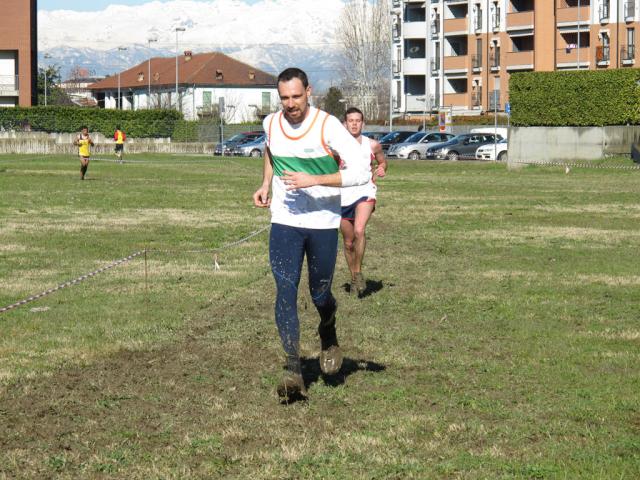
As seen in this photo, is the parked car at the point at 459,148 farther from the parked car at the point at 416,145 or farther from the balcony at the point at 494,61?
the balcony at the point at 494,61

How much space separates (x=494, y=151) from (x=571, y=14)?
97.5 ft

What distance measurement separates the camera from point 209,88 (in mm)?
139500

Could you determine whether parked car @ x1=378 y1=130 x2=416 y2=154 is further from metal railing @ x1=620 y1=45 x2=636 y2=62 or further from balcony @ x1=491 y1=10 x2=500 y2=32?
balcony @ x1=491 y1=10 x2=500 y2=32

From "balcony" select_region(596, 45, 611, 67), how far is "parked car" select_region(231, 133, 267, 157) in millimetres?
27002

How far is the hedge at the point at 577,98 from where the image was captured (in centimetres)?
4712

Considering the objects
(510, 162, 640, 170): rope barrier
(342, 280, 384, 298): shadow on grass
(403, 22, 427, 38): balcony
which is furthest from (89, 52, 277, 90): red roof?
(342, 280, 384, 298): shadow on grass

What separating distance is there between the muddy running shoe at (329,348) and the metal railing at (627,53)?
255 ft

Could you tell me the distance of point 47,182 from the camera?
36.7 meters

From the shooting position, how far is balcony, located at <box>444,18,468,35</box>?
94.6m

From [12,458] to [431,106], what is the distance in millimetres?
93439

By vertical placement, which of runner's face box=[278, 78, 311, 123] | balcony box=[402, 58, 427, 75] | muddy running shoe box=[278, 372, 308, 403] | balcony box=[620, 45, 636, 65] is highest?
balcony box=[402, 58, 427, 75]

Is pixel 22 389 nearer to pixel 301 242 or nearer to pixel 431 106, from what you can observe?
pixel 301 242

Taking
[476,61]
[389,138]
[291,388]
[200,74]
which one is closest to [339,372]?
[291,388]

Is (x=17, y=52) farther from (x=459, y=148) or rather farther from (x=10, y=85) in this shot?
(x=459, y=148)
